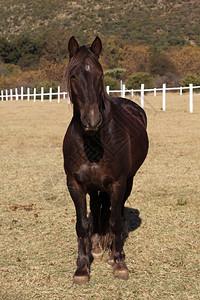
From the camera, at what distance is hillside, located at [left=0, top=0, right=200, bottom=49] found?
112 m

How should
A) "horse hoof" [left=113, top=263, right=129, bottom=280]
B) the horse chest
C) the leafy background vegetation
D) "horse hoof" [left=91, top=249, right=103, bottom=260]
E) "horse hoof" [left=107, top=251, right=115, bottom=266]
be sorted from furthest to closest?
the leafy background vegetation, "horse hoof" [left=91, top=249, right=103, bottom=260], "horse hoof" [left=107, top=251, right=115, bottom=266], "horse hoof" [left=113, top=263, right=129, bottom=280], the horse chest

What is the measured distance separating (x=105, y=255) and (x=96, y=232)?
0.32 meters

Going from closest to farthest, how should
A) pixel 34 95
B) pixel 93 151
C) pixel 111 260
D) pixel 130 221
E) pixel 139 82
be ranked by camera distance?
1. pixel 93 151
2. pixel 111 260
3. pixel 130 221
4. pixel 34 95
5. pixel 139 82

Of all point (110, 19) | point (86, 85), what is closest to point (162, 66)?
point (86, 85)

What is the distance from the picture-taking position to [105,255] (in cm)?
499

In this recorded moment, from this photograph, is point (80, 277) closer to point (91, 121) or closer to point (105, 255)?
point (105, 255)

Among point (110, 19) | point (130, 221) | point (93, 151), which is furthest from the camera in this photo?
point (110, 19)

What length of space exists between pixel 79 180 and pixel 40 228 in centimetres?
221

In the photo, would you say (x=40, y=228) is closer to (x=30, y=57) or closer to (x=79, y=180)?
(x=79, y=180)

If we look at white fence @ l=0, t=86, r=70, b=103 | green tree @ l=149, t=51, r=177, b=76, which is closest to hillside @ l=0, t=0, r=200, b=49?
green tree @ l=149, t=51, r=177, b=76

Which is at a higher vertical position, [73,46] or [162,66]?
[162,66]

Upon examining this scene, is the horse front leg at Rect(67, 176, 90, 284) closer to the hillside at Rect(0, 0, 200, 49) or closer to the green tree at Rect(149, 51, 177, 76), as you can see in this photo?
the green tree at Rect(149, 51, 177, 76)

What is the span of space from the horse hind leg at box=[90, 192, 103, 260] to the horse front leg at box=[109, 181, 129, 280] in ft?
1.27

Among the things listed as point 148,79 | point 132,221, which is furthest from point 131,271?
point 148,79
